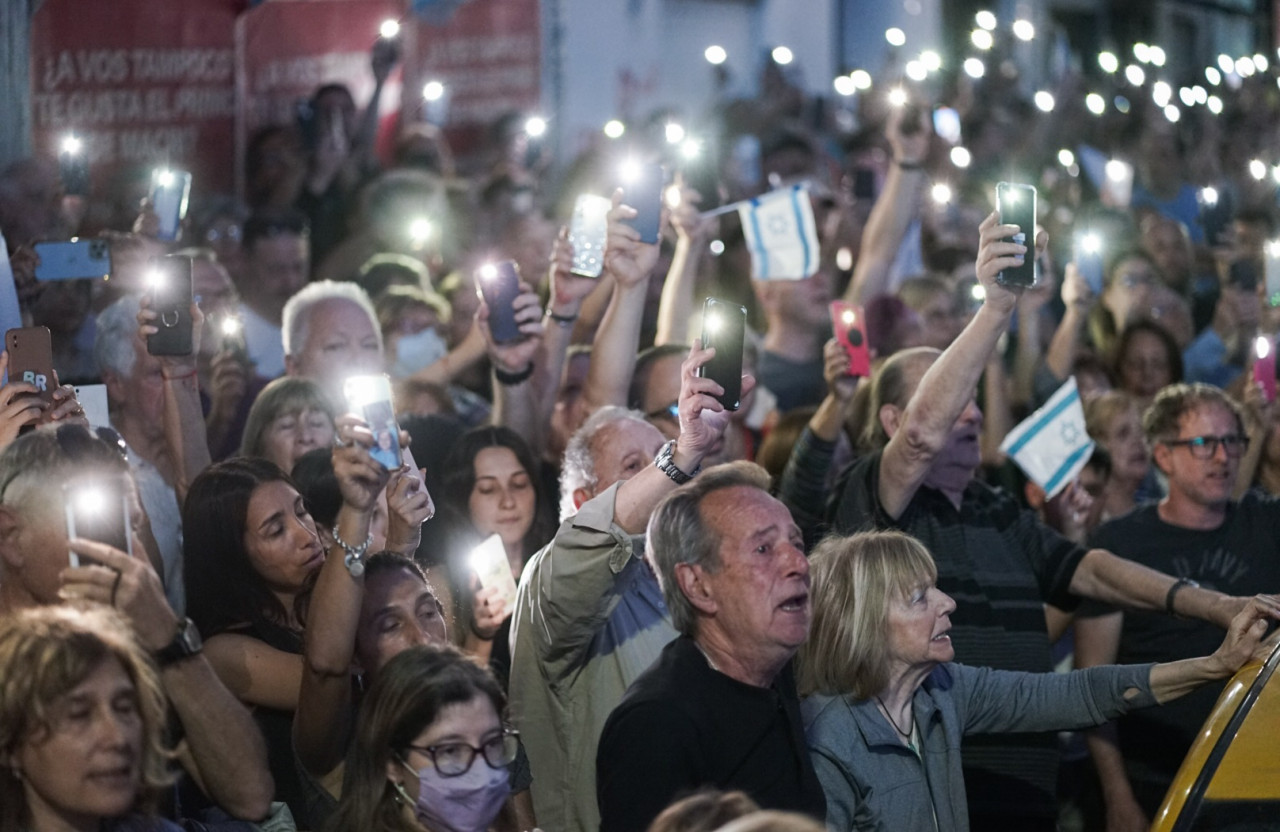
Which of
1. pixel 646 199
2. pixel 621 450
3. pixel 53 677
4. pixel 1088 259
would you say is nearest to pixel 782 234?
pixel 646 199

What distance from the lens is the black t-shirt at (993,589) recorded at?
516 cm

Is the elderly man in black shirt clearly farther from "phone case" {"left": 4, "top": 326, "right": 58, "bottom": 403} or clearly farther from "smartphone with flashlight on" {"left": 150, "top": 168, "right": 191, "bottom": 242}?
"smartphone with flashlight on" {"left": 150, "top": 168, "right": 191, "bottom": 242}

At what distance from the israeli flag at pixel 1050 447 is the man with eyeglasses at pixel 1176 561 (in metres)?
0.26

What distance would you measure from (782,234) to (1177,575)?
7.36 feet

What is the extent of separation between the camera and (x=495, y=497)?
5.53 meters

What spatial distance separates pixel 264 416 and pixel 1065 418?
2765mm

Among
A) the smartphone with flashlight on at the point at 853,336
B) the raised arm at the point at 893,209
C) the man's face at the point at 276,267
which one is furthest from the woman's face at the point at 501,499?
the raised arm at the point at 893,209

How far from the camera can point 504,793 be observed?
3600 millimetres

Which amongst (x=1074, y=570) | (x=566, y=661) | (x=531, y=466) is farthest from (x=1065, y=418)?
(x=566, y=661)

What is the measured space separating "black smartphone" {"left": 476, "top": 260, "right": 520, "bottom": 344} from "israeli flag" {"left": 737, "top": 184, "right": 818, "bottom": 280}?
5.53 feet

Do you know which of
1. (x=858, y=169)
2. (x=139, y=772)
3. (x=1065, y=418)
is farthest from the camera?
(x=858, y=169)

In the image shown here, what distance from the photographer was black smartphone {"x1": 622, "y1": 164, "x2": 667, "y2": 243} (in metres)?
6.04

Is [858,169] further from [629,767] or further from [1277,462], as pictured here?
[629,767]

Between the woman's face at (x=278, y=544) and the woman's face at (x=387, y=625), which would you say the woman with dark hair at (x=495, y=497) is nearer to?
the woman's face at (x=278, y=544)
